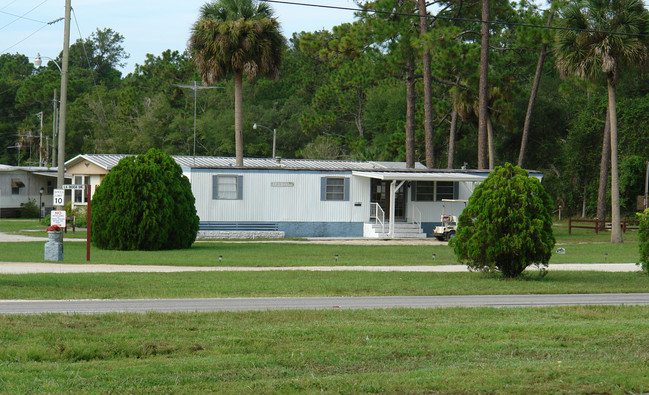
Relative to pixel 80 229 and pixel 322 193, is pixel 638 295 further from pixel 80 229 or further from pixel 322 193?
pixel 80 229

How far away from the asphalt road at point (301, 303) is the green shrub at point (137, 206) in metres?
12.5

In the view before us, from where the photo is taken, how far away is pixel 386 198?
3728 centimetres

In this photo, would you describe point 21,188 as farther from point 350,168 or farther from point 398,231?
point 398,231

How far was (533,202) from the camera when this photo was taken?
18266 millimetres

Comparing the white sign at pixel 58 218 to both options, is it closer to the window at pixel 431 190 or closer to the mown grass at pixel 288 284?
the mown grass at pixel 288 284

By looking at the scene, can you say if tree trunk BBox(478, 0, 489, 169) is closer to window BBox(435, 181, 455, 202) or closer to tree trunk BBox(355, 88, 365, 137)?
window BBox(435, 181, 455, 202)

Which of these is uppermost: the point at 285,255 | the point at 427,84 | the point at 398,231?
the point at 427,84

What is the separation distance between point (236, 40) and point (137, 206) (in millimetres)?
12489

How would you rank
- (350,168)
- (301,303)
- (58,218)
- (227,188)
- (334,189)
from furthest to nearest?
(350,168) < (334,189) < (227,188) < (58,218) < (301,303)

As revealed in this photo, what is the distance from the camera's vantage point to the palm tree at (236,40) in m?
36.4

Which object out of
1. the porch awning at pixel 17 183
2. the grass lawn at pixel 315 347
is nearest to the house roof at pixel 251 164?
the porch awning at pixel 17 183

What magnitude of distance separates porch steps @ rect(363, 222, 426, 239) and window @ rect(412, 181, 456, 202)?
5.14 feet

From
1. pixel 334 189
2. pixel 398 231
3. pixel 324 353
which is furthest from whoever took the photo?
pixel 398 231

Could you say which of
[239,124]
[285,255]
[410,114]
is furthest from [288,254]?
[410,114]
